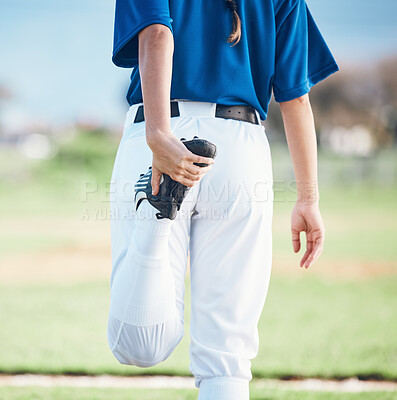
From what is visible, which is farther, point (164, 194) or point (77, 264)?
point (77, 264)

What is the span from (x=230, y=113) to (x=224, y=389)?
2.16 feet

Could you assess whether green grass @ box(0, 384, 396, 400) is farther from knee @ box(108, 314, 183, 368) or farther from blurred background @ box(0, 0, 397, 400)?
knee @ box(108, 314, 183, 368)

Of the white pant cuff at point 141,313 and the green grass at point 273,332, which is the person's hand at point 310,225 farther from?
the green grass at point 273,332

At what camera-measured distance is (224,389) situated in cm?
113

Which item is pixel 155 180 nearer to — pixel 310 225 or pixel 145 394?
pixel 310 225

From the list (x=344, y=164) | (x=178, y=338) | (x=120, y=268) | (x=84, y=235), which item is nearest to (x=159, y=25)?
(x=120, y=268)

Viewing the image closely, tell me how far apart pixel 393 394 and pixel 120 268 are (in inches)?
63.7

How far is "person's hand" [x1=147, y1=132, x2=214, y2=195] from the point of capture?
3.19 ft

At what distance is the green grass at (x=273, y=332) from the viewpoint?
2.59 meters

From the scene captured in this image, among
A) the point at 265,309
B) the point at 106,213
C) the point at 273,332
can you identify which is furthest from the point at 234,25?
the point at 106,213

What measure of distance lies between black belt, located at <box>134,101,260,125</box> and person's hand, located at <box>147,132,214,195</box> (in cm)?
18

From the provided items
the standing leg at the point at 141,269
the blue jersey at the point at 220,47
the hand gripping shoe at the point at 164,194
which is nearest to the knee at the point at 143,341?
the standing leg at the point at 141,269

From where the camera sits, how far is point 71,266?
6762 millimetres

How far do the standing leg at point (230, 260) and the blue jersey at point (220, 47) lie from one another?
3.7 inches
